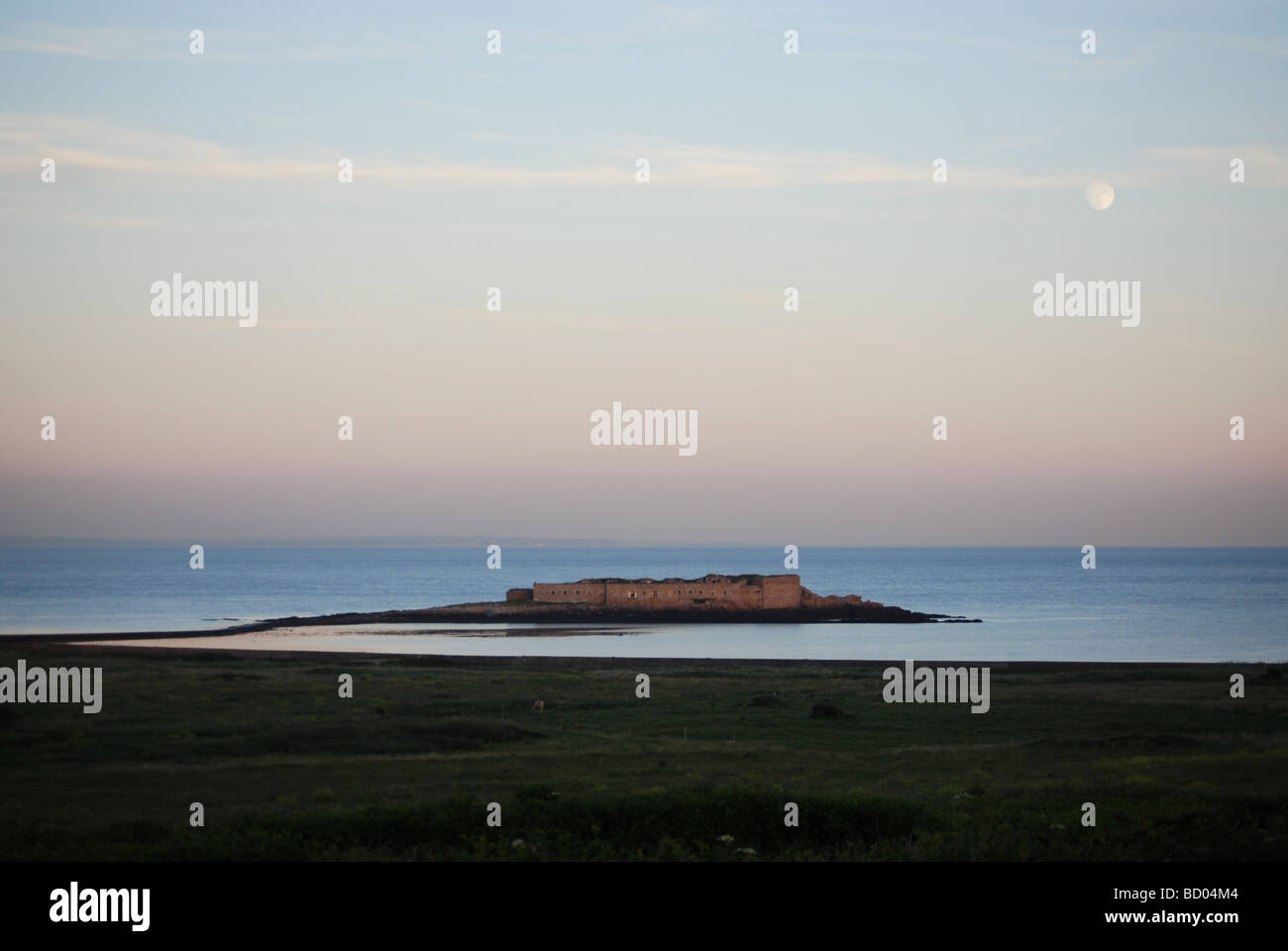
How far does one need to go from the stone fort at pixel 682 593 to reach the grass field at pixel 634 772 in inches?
2886

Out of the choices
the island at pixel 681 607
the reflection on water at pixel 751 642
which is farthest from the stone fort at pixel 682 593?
the reflection on water at pixel 751 642

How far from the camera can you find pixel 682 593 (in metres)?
123

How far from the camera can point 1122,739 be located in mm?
27344

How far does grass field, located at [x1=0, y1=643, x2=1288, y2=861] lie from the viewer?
569 inches

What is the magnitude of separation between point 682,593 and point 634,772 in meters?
101

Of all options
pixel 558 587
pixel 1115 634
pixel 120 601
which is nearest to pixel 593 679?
pixel 1115 634

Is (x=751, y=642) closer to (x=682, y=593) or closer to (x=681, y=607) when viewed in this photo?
(x=681, y=607)

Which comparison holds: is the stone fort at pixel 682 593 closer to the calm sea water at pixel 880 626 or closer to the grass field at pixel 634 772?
the calm sea water at pixel 880 626

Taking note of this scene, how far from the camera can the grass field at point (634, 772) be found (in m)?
14.5

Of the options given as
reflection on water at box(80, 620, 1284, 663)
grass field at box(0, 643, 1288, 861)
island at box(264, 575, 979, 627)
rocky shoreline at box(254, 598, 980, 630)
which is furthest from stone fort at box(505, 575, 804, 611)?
grass field at box(0, 643, 1288, 861)

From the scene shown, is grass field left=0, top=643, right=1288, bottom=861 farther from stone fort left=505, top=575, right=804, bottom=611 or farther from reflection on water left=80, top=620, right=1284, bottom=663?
stone fort left=505, top=575, right=804, bottom=611
